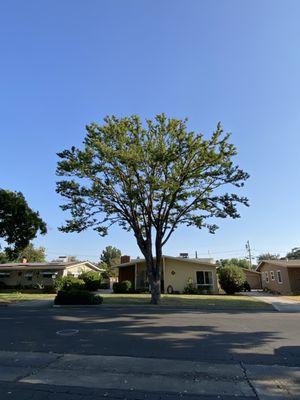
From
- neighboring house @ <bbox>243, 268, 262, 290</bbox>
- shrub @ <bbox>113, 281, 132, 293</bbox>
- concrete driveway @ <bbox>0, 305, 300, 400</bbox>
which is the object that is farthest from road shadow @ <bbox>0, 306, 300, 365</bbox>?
neighboring house @ <bbox>243, 268, 262, 290</bbox>

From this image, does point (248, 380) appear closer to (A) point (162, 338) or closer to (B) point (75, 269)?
(A) point (162, 338)

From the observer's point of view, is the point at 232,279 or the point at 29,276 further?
the point at 29,276

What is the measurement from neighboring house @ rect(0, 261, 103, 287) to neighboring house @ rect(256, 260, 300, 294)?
77.1 feet

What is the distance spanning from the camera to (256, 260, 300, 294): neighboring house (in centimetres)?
3206

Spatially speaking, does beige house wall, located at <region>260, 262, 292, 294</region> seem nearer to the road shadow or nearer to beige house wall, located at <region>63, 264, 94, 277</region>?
the road shadow

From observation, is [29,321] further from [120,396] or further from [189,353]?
[120,396]

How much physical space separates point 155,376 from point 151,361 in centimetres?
102

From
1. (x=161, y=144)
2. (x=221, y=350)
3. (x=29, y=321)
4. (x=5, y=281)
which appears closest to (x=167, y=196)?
(x=161, y=144)

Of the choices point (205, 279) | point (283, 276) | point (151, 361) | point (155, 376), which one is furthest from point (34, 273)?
point (155, 376)

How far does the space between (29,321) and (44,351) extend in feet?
19.3

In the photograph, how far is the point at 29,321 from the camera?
13562 mm

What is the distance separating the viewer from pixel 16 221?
92.2 feet

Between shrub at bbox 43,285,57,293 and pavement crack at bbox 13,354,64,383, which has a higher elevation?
shrub at bbox 43,285,57,293

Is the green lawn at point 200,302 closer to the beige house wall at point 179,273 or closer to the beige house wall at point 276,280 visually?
the beige house wall at point 179,273
